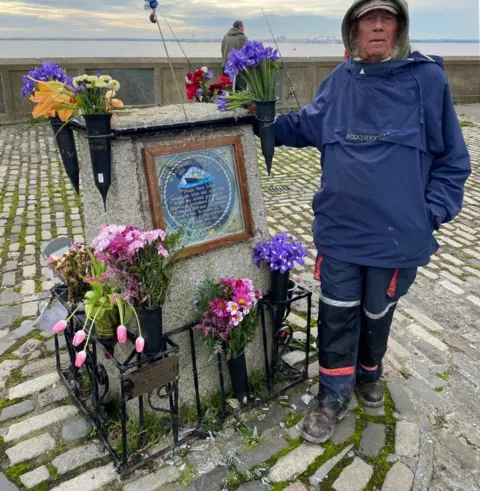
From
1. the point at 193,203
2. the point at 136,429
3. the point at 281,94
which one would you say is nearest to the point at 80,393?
the point at 136,429

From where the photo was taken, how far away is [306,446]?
2.76 metres

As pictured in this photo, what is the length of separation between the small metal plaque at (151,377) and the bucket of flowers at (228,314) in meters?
0.29

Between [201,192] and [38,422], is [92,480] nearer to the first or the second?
[38,422]

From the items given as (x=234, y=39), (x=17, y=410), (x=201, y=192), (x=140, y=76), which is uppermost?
(x=234, y=39)

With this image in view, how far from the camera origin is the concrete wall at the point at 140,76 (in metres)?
11.2

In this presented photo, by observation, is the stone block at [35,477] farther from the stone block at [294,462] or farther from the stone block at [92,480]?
the stone block at [294,462]

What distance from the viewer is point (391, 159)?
2455 mm

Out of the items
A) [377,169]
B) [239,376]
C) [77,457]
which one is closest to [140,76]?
[239,376]

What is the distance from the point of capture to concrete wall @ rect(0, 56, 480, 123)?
11.2 meters

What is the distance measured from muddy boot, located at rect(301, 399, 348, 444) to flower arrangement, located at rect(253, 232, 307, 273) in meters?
0.83

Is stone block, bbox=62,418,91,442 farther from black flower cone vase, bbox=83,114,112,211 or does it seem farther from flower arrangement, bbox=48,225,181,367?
black flower cone vase, bbox=83,114,112,211

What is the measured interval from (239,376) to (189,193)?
115 cm

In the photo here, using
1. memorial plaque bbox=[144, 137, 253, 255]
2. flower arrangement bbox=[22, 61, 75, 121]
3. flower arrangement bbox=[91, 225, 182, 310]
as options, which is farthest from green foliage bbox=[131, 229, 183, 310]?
flower arrangement bbox=[22, 61, 75, 121]

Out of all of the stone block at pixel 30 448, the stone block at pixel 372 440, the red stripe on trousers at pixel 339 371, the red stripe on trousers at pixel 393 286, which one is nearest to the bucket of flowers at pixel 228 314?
the red stripe on trousers at pixel 339 371
